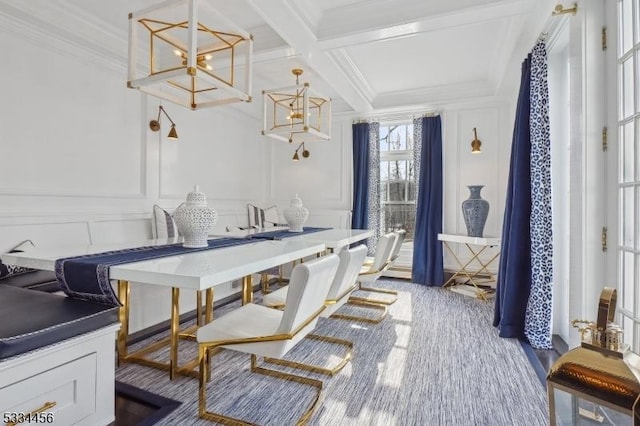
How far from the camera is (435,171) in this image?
478 centimetres

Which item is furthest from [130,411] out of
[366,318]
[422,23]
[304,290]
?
[422,23]

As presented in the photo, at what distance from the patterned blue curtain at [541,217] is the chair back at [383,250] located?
1.11 meters

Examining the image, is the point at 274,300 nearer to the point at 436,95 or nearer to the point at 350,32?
the point at 350,32

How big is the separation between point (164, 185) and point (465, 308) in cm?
361

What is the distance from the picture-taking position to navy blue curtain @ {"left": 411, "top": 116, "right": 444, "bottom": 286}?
4715 millimetres

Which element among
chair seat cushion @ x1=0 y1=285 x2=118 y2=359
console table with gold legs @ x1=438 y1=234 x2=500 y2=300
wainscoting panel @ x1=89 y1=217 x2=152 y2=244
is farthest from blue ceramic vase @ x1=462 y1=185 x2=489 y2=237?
chair seat cushion @ x1=0 y1=285 x2=118 y2=359

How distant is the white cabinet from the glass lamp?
1.72 meters

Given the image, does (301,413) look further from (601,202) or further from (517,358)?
(601,202)

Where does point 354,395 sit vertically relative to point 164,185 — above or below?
below

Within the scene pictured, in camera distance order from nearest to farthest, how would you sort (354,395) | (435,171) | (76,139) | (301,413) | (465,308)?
1. (301,413)
2. (354,395)
3. (76,139)
4. (465,308)
5. (435,171)

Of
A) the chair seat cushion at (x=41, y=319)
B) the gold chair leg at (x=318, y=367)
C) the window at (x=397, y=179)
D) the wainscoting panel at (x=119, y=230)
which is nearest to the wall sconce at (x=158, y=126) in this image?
the wainscoting panel at (x=119, y=230)

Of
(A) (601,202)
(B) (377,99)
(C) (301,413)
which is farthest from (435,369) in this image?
(B) (377,99)

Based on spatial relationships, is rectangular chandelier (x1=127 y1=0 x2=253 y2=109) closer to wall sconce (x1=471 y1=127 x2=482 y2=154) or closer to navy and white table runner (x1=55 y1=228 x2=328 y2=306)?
navy and white table runner (x1=55 y1=228 x2=328 y2=306)

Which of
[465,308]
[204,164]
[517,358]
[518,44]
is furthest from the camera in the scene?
[204,164]
